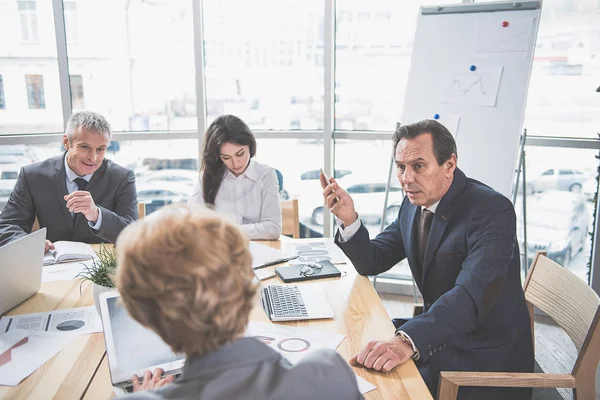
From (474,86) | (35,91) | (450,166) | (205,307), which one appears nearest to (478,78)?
(474,86)

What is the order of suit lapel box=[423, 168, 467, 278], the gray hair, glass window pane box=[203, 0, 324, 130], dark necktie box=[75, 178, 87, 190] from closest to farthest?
suit lapel box=[423, 168, 467, 278] < the gray hair < dark necktie box=[75, 178, 87, 190] < glass window pane box=[203, 0, 324, 130]

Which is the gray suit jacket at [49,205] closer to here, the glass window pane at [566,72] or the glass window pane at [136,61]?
the glass window pane at [136,61]

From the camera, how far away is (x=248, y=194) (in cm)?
294

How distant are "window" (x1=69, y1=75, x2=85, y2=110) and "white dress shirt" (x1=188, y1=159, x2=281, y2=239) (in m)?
1.42

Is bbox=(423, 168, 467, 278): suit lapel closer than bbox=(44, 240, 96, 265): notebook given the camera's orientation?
Yes

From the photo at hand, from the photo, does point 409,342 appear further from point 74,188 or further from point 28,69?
point 28,69

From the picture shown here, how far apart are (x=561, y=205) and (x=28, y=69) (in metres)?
3.64

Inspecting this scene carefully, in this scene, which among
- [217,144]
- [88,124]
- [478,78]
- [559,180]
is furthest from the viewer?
[559,180]

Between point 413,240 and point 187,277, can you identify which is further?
point 413,240

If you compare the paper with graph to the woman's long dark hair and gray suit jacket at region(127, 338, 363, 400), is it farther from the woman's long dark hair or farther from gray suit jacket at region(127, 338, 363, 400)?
gray suit jacket at region(127, 338, 363, 400)

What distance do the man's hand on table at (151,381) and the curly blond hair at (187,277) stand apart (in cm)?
38

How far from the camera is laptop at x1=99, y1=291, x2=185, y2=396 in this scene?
1.31 metres

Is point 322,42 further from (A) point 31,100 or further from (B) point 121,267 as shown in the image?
(B) point 121,267

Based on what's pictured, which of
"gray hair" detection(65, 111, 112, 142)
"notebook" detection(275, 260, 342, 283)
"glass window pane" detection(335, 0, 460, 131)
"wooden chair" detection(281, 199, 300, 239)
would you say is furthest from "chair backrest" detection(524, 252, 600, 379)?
"glass window pane" detection(335, 0, 460, 131)
